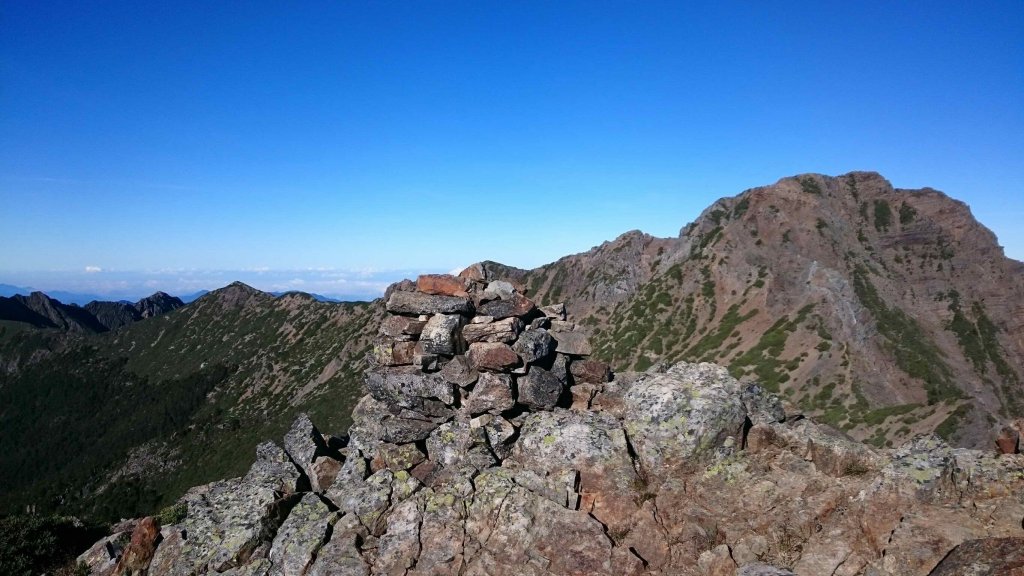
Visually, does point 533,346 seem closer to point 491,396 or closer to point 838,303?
point 491,396

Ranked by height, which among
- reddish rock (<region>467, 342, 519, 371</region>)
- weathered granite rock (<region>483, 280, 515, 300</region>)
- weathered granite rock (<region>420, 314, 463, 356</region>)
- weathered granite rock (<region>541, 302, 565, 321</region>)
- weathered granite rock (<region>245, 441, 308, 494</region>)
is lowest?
weathered granite rock (<region>245, 441, 308, 494</region>)

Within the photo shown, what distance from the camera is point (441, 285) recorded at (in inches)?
843

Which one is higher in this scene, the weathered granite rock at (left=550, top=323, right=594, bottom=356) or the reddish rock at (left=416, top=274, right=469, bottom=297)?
the reddish rock at (left=416, top=274, right=469, bottom=297)

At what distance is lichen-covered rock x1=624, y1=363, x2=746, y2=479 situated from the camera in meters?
17.2

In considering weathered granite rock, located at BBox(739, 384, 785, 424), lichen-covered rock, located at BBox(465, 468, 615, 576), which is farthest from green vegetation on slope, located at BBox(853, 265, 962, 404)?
lichen-covered rock, located at BBox(465, 468, 615, 576)

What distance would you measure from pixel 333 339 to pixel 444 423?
7468 inches

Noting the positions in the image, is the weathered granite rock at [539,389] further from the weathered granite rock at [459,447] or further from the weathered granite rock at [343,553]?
the weathered granite rock at [343,553]

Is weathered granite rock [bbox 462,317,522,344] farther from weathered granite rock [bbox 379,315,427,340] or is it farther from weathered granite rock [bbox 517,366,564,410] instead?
weathered granite rock [bbox 379,315,427,340]

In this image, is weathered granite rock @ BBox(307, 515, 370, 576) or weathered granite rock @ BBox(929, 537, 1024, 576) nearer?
weathered granite rock @ BBox(929, 537, 1024, 576)

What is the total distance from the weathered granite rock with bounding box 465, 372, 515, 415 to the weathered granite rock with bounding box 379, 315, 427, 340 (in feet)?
11.9

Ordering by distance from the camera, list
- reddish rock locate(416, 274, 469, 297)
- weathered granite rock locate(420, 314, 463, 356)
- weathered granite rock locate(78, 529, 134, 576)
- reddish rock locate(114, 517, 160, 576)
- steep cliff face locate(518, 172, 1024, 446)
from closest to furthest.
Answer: reddish rock locate(114, 517, 160, 576) → weathered granite rock locate(78, 529, 134, 576) → weathered granite rock locate(420, 314, 463, 356) → reddish rock locate(416, 274, 469, 297) → steep cliff face locate(518, 172, 1024, 446)

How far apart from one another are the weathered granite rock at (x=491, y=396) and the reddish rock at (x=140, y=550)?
11.3 meters

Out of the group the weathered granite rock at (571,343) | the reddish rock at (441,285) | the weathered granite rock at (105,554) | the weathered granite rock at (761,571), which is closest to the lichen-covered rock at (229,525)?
the weathered granite rock at (105,554)

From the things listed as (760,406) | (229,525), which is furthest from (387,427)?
(760,406)
